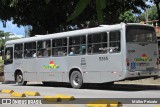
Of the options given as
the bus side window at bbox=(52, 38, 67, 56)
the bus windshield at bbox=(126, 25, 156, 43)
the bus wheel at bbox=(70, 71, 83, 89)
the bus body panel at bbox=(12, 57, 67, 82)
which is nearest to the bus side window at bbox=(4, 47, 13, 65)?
the bus body panel at bbox=(12, 57, 67, 82)

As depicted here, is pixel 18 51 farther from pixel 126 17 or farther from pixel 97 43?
pixel 126 17

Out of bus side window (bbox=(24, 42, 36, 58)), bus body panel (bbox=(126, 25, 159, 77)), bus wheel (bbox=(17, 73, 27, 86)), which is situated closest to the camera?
bus body panel (bbox=(126, 25, 159, 77))

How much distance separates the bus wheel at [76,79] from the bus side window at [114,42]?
231 centimetres

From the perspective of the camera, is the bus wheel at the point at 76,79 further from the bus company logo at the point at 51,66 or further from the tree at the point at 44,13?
the tree at the point at 44,13

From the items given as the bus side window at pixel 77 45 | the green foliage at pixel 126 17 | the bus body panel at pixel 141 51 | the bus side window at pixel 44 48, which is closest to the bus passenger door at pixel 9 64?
the bus side window at pixel 44 48

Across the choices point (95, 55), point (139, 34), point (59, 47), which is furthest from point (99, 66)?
point (59, 47)

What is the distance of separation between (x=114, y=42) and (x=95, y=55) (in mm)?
1360

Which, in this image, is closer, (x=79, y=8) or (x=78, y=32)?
(x=79, y=8)

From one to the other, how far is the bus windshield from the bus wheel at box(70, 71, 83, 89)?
3.18m

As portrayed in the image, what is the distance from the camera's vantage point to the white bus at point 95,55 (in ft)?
54.2

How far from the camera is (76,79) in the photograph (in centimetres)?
1869

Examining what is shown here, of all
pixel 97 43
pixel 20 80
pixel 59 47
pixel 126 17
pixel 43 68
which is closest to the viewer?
pixel 97 43

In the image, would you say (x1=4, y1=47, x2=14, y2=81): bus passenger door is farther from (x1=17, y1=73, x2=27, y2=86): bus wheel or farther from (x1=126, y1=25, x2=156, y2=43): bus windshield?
(x1=126, y1=25, x2=156, y2=43): bus windshield

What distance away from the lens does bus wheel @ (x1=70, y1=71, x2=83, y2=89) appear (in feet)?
60.2
